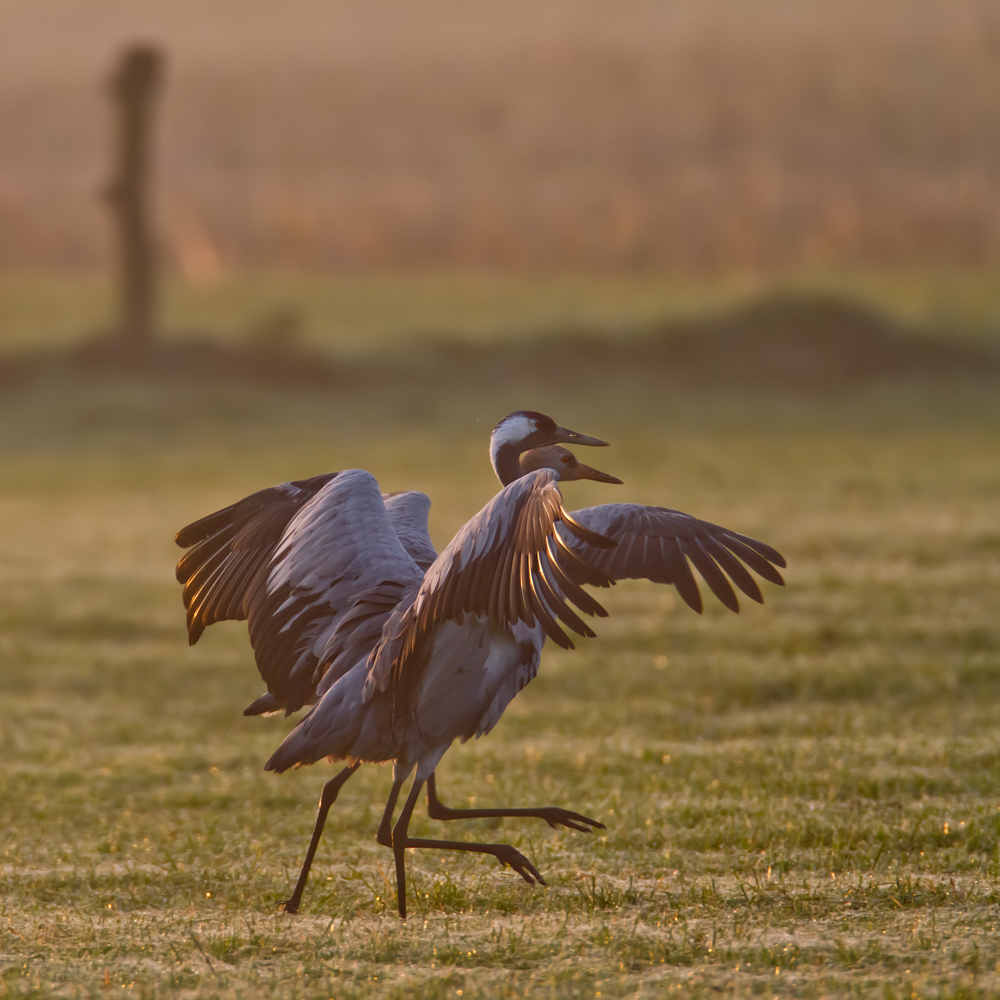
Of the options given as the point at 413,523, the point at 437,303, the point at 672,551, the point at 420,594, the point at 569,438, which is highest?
the point at 437,303

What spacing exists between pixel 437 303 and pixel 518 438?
32063 millimetres

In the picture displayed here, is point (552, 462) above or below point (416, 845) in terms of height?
above

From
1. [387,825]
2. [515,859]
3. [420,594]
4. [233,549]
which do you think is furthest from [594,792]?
[420,594]

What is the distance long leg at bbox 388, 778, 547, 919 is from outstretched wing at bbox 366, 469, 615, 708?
758 millimetres

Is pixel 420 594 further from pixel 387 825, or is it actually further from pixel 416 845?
pixel 416 845

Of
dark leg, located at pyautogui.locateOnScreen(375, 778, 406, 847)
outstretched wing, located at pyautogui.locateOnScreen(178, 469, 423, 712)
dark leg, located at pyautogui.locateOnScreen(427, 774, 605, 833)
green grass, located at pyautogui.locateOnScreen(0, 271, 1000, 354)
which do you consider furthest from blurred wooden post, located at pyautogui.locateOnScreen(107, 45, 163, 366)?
dark leg, located at pyautogui.locateOnScreen(375, 778, 406, 847)

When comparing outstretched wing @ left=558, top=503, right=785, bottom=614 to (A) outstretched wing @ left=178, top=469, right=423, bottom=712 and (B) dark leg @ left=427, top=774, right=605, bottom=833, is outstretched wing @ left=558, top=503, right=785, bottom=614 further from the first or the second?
(B) dark leg @ left=427, top=774, right=605, bottom=833

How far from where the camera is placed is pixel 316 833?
572 cm

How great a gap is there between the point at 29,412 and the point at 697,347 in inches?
561

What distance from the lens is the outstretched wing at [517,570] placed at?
4.70m

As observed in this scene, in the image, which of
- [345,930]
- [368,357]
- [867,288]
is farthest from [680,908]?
[867,288]

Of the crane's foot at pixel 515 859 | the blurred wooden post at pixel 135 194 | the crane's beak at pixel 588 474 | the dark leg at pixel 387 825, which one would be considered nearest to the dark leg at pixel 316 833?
the dark leg at pixel 387 825

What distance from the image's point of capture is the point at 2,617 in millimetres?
13117

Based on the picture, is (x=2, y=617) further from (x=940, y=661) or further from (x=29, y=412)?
(x=29, y=412)
